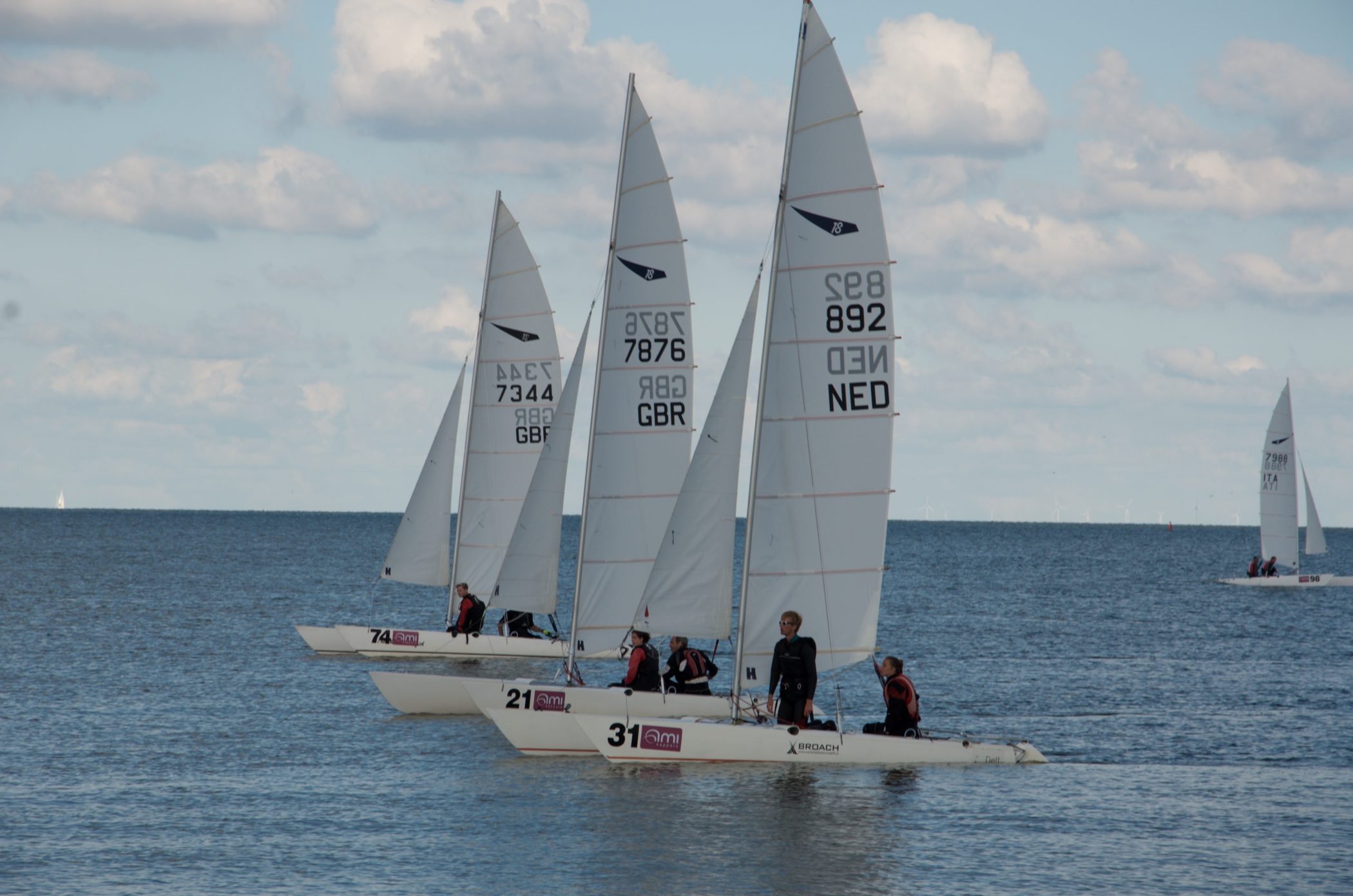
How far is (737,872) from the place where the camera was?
16.2 m

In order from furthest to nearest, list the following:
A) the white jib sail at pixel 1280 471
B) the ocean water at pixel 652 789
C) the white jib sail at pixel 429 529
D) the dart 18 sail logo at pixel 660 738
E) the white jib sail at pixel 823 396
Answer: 1. the white jib sail at pixel 1280 471
2. the white jib sail at pixel 429 529
3. the dart 18 sail logo at pixel 660 738
4. the white jib sail at pixel 823 396
5. the ocean water at pixel 652 789

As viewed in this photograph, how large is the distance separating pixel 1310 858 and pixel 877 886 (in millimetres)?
5575

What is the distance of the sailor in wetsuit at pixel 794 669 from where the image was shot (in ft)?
66.9

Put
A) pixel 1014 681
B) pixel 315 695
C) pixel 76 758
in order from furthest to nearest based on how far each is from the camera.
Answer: pixel 1014 681
pixel 315 695
pixel 76 758

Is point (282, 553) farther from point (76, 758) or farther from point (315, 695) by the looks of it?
point (76, 758)

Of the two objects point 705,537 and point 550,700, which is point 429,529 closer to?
point 550,700

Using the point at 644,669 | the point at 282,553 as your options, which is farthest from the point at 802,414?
the point at 282,553

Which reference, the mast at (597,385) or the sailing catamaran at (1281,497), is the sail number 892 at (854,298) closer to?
the mast at (597,385)

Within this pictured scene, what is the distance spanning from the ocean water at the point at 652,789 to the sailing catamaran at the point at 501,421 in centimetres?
124

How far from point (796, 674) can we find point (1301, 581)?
203 ft

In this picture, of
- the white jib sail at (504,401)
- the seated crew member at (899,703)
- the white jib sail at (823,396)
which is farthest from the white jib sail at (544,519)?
the seated crew member at (899,703)

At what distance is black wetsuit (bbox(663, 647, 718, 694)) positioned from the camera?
77.0 feet

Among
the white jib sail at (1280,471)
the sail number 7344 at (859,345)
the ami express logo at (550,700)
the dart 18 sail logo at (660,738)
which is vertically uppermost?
the white jib sail at (1280,471)

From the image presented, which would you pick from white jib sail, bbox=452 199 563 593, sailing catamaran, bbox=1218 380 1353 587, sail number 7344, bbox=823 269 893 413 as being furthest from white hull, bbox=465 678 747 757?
sailing catamaran, bbox=1218 380 1353 587
